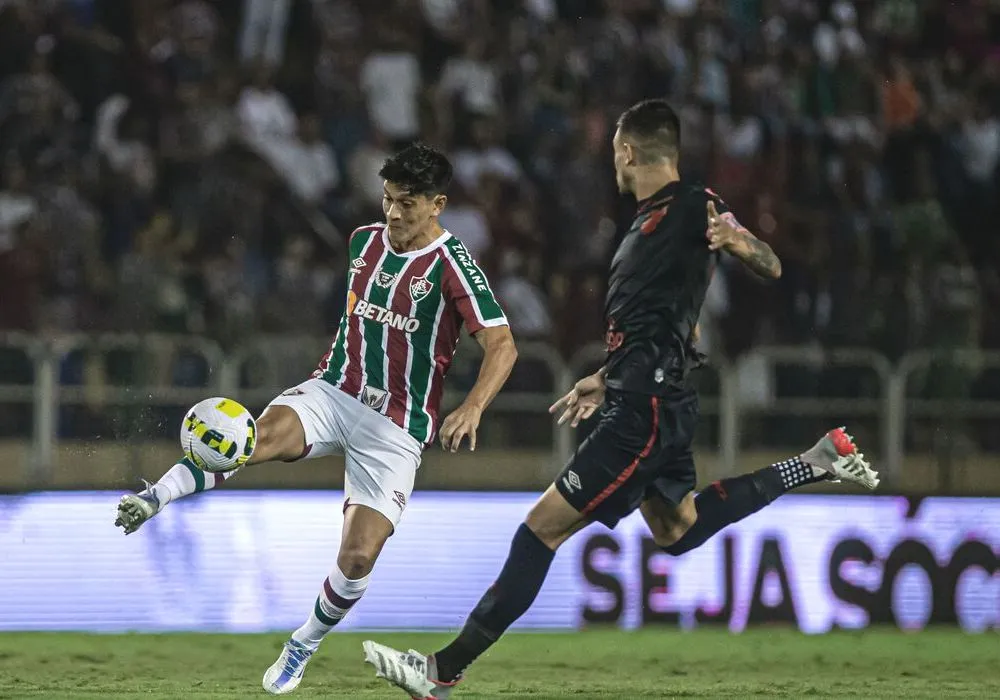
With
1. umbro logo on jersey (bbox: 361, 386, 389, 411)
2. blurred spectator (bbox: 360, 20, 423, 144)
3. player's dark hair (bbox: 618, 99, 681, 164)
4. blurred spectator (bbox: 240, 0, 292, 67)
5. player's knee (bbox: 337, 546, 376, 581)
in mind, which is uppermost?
blurred spectator (bbox: 240, 0, 292, 67)

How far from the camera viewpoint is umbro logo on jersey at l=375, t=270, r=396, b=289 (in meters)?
7.20

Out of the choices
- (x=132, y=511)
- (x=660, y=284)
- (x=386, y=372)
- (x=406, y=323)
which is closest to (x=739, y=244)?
(x=660, y=284)

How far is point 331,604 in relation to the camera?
7.02m

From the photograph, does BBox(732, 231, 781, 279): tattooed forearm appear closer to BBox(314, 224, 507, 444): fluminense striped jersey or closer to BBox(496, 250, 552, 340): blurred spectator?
BBox(314, 224, 507, 444): fluminense striped jersey

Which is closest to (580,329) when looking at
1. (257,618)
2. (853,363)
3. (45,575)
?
(853,363)

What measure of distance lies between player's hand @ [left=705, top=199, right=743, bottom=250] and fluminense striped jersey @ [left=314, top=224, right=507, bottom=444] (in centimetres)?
106

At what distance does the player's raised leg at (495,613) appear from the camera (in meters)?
6.42

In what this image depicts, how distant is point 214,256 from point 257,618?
12.5 feet

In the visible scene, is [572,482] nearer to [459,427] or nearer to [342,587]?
[459,427]

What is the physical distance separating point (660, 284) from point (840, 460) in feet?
4.46

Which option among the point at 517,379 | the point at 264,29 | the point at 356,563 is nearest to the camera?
the point at 356,563

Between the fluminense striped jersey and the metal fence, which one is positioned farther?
the metal fence

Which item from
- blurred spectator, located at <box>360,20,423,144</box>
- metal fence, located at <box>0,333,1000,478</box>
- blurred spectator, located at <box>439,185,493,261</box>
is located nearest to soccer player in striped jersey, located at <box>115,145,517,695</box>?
metal fence, located at <box>0,333,1000,478</box>

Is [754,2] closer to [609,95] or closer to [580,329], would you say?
[609,95]
